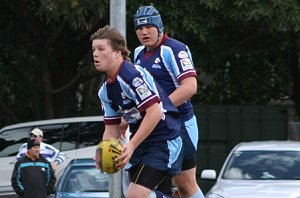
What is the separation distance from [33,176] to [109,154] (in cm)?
831

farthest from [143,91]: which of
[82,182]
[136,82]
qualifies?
[82,182]

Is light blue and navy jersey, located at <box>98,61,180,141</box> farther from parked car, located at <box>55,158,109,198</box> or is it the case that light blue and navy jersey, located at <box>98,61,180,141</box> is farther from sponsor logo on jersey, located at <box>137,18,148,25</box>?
parked car, located at <box>55,158,109,198</box>

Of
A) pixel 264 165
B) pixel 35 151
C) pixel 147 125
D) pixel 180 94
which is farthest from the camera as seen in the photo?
pixel 35 151

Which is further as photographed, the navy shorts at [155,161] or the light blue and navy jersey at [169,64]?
the light blue and navy jersey at [169,64]

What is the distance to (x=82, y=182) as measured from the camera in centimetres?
1394

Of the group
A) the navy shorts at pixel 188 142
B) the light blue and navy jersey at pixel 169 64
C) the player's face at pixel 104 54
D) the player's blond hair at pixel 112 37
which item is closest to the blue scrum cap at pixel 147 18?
the light blue and navy jersey at pixel 169 64

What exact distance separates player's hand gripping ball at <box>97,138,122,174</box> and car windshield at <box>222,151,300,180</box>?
22.6 feet

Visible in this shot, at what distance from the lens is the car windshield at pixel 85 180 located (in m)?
13.8

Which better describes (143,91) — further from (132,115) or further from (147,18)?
(147,18)

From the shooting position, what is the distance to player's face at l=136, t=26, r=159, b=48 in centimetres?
726

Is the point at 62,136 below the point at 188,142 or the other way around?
below

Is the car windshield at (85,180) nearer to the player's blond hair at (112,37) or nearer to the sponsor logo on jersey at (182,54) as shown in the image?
the sponsor logo on jersey at (182,54)

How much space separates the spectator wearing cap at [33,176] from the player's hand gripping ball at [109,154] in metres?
7.98

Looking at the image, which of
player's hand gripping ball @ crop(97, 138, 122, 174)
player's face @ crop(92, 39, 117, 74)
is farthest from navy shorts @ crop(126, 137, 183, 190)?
player's face @ crop(92, 39, 117, 74)
